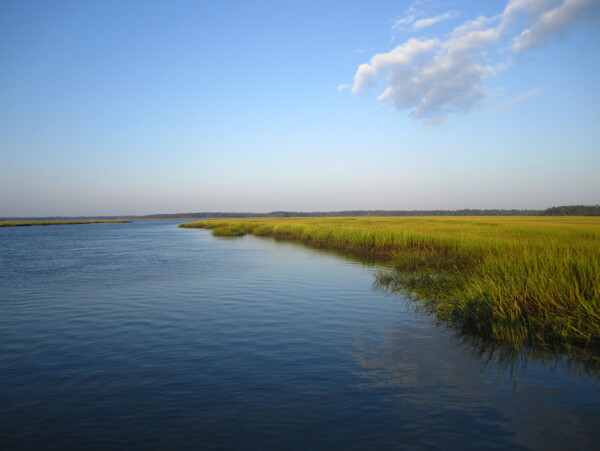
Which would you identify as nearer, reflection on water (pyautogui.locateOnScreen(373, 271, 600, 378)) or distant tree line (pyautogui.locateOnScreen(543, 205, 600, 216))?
reflection on water (pyautogui.locateOnScreen(373, 271, 600, 378))

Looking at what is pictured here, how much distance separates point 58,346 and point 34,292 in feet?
25.2

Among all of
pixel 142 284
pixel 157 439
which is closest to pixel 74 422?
pixel 157 439

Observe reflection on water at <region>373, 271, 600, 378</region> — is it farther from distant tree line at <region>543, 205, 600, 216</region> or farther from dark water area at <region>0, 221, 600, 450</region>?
distant tree line at <region>543, 205, 600, 216</region>

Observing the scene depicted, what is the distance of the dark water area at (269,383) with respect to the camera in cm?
457

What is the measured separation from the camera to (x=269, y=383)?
601 cm

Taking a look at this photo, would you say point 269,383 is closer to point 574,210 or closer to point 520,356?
point 520,356

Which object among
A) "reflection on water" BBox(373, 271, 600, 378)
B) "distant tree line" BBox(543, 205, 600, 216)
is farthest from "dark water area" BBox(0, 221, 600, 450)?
"distant tree line" BBox(543, 205, 600, 216)

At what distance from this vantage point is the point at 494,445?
4.37m

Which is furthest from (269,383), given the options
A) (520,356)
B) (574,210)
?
(574,210)

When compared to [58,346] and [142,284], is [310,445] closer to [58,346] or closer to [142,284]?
[58,346]

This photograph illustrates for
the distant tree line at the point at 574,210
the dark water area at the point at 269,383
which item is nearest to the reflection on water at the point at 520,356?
the dark water area at the point at 269,383

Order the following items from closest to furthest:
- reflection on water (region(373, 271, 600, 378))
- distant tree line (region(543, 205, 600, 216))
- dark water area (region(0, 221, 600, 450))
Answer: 1. dark water area (region(0, 221, 600, 450))
2. reflection on water (region(373, 271, 600, 378))
3. distant tree line (region(543, 205, 600, 216))

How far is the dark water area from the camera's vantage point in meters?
4.57

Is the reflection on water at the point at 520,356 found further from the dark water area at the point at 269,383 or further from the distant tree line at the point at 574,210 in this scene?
the distant tree line at the point at 574,210
